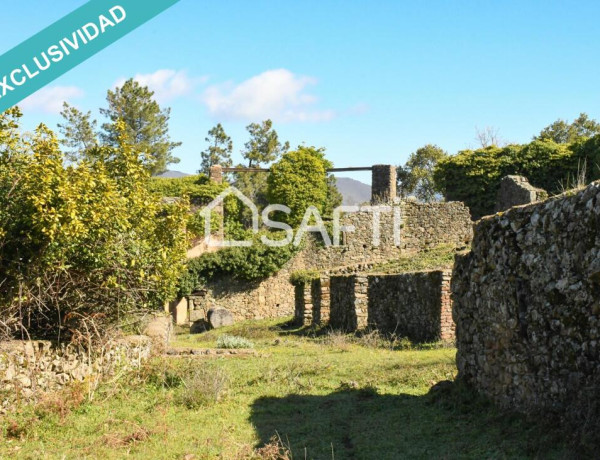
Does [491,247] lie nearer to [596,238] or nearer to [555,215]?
[555,215]

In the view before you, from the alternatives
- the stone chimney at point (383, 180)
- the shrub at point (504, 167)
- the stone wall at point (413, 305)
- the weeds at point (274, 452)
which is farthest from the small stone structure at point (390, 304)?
the stone chimney at point (383, 180)

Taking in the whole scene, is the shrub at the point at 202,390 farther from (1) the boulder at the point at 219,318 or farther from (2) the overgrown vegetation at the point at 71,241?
(1) the boulder at the point at 219,318

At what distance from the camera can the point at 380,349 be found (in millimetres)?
14820

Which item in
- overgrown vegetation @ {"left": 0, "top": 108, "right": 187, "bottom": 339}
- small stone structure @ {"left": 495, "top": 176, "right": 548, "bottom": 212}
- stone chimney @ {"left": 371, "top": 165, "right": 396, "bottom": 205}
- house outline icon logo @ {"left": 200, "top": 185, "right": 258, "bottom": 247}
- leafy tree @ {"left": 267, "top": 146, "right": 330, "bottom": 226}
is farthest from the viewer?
stone chimney @ {"left": 371, "top": 165, "right": 396, "bottom": 205}

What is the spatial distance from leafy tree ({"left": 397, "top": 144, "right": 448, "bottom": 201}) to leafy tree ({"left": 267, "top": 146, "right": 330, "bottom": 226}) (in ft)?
36.6

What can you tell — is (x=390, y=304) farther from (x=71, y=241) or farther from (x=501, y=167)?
(x=501, y=167)

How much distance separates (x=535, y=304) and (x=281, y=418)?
3537mm

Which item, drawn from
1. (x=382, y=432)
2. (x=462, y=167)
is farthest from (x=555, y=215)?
(x=462, y=167)

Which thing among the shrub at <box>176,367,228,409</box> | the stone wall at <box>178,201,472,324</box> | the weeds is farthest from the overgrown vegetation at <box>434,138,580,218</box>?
the weeds

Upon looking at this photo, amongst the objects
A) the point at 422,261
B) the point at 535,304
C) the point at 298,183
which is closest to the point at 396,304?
the point at 422,261

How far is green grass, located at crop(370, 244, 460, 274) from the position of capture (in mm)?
24550

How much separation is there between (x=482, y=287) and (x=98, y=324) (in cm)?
610

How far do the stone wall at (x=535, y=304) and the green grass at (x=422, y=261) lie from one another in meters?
14.7

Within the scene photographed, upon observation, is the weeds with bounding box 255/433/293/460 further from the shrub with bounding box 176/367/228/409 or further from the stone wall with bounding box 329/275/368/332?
the stone wall with bounding box 329/275/368/332
